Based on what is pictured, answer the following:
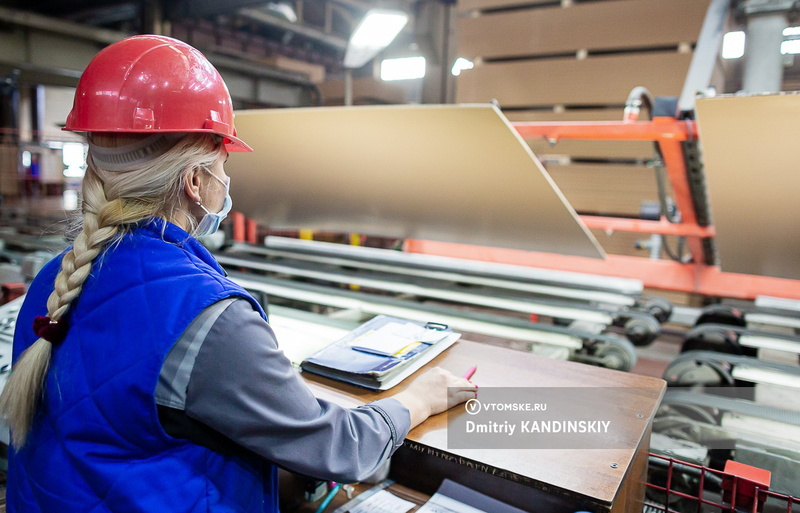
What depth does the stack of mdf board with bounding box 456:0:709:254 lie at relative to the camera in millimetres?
4109

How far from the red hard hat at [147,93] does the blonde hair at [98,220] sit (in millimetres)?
28

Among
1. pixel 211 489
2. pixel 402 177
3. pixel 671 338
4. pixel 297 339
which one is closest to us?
pixel 211 489

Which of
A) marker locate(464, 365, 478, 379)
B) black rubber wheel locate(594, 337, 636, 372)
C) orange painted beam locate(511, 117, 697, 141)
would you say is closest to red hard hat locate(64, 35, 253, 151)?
marker locate(464, 365, 478, 379)

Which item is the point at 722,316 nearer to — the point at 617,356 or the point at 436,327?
the point at 617,356

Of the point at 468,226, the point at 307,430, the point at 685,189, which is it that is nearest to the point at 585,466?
the point at 307,430

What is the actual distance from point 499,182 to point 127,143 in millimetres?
1637

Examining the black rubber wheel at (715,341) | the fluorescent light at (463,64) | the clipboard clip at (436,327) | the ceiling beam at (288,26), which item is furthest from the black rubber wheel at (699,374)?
the ceiling beam at (288,26)

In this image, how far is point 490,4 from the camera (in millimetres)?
4738

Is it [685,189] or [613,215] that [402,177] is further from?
[613,215]

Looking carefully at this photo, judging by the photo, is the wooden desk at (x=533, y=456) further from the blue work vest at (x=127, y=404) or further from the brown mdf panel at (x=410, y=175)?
the brown mdf panel at (x=410, y=175)

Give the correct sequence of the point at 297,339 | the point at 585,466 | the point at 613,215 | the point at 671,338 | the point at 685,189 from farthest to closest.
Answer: the point at 613,215
the point at 671,338
the point at 685,189
the point at 297,339
the point at 585,466

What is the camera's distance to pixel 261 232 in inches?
244

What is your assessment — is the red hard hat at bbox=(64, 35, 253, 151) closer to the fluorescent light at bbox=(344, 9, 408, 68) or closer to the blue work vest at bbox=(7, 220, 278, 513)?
the blue work vest at bbox=(7, 220, 278, 513)

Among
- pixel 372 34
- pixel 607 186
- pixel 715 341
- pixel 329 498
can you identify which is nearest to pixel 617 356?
pixel 715 341
